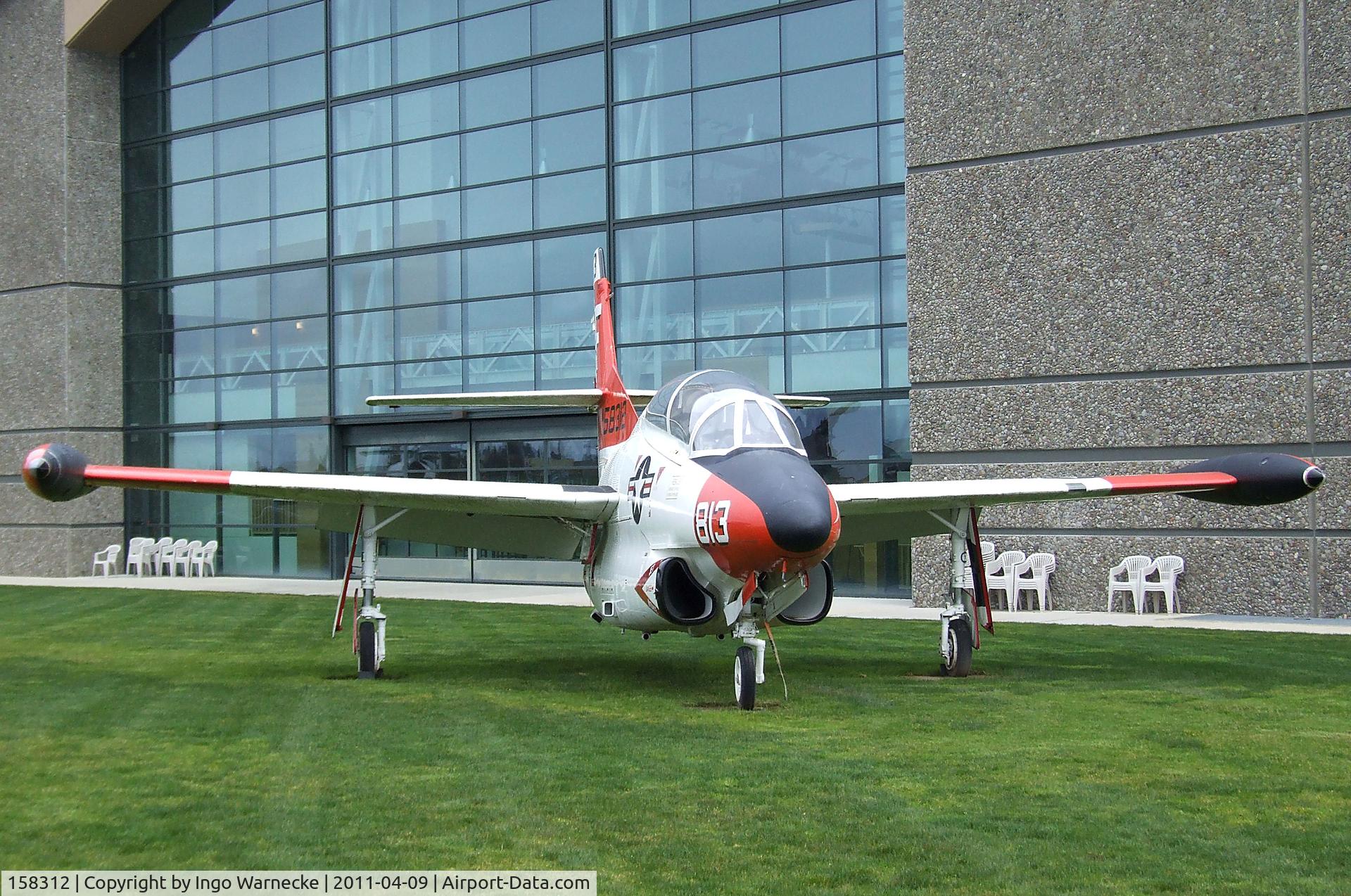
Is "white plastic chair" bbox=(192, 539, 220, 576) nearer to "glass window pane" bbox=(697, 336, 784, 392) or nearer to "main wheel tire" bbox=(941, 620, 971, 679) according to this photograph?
"glass window pane" bbox=(697, 336, 784, 392)

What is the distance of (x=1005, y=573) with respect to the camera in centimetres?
2016

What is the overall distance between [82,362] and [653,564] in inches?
987

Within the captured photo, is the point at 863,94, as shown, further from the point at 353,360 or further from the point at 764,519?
the point at 764,519

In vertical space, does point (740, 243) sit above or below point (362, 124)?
below

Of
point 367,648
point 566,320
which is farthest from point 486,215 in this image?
point 367,648

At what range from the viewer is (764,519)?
9.60 metres

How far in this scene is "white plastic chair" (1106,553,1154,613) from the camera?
62.5ft

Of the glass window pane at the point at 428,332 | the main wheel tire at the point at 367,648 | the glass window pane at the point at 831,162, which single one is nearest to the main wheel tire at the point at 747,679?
the main wheel tire at the point at 367,648

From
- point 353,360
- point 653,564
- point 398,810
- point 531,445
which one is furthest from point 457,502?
point 353,360

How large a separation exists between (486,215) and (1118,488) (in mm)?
17869

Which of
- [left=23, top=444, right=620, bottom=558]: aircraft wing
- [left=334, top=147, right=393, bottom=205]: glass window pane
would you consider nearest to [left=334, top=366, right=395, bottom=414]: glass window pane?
[left=334, top=147, right=393, bottom=205]: glass window pane

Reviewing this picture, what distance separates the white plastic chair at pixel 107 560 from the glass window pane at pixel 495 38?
14744 millimetres

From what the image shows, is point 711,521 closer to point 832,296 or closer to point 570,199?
point 832,296

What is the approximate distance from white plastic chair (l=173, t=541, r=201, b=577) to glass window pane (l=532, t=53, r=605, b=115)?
1363cm
